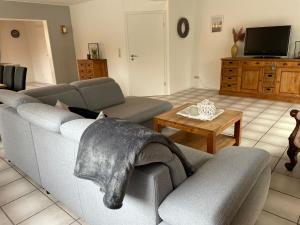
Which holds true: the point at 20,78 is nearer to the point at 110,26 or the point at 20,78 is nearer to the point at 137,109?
the point at 137,109

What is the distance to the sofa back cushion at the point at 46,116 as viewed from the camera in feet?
5.05

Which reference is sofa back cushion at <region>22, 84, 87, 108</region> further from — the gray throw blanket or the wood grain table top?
the gray throw blanket

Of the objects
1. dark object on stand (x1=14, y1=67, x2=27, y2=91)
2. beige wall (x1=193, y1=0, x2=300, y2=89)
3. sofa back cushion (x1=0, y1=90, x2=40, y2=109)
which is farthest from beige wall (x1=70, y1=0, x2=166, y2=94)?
sofa back cushion (x1=0, y1=90, x2=40, y2=109)

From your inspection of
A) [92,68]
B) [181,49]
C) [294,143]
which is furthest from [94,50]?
[294,143]

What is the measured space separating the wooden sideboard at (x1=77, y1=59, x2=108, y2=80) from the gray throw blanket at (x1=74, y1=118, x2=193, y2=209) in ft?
16.3

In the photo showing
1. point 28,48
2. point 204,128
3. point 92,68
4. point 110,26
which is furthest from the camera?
point 28,48

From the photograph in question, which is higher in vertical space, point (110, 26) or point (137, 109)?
point (110, 26)

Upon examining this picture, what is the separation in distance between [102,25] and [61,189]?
500cm

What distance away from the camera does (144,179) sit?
3.56 ft

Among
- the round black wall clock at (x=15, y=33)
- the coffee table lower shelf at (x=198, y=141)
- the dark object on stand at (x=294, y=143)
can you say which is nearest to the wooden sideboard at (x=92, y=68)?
the round black wall clock at (x=15, y=33)

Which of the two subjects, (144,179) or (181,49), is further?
(181,49)

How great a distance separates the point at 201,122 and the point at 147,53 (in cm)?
343

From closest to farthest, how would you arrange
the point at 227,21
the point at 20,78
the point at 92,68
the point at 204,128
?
the point at 204,128 → the point at 20,78 → the point at 227,21 → the point at 92,68

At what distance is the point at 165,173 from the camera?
1.12 m
